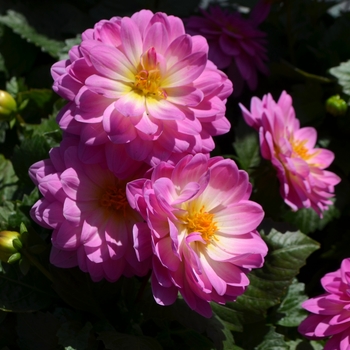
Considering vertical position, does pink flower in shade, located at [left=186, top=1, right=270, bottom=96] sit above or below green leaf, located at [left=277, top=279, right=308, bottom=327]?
above

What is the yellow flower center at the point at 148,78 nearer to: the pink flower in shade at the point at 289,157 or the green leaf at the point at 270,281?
the pink flower in shade at the point at 289,157

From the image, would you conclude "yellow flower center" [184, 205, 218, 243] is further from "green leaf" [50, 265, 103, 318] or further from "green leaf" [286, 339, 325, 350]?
"green leaf" [286, 339, 325, 350]

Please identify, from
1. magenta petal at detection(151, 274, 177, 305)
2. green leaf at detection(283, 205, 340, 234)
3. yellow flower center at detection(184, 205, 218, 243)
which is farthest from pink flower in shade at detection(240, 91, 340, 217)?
magenta petal at detection(151, 274, 177, 305)

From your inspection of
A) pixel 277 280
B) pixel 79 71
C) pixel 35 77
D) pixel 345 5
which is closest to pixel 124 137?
pixel 79 71

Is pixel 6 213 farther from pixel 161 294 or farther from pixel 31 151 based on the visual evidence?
pixel 161 294

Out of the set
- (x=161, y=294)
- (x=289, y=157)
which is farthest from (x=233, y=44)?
(x=161, y=294)

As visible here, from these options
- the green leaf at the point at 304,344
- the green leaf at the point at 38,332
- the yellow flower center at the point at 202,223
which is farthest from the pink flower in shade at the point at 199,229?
the green leaf at the point at 304,344
